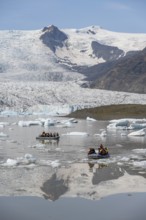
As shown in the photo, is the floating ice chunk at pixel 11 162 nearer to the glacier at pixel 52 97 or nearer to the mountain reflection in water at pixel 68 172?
the mountain reflection in water at pixel 68 172

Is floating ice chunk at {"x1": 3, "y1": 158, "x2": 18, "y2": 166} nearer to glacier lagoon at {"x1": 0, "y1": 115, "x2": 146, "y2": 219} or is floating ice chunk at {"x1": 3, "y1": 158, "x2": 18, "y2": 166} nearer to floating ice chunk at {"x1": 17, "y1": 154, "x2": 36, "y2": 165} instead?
glacier lagoon at {"x1": 0, "y1": 115, "x2": 146, "y2": 219}

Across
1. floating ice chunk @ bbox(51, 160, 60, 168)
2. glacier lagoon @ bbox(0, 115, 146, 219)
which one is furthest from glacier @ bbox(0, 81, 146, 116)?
floating ice chunk @ bbox(51, 160, 60, 168)

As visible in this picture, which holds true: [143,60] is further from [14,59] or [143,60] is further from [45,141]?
[45,141]

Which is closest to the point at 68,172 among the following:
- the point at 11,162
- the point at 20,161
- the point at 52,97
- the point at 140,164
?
the point at 11,162

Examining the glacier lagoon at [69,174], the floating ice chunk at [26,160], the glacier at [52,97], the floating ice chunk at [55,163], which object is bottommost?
the glacier lagoon at [69,174]

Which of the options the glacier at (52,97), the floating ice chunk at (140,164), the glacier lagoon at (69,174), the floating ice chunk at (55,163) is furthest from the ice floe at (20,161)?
the glacier at (52,97)

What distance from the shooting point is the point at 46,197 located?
14133 mm

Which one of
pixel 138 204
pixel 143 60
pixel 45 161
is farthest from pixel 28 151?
pixel 143 60

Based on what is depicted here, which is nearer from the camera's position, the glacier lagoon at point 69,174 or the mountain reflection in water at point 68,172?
the glacier lagoon at point 69,174

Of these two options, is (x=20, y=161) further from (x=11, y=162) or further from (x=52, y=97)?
(x=52, y=97)

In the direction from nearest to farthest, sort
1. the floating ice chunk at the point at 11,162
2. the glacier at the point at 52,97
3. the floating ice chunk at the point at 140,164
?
the floating ice chunk at the point at 11,162, the floating ice chunk at the point at 140,164, the glacier at the point at 52,97

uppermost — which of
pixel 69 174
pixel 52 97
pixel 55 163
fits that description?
pixel 52 97

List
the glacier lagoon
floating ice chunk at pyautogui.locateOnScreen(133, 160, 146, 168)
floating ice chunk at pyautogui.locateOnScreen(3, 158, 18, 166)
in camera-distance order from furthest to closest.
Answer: floating ice chunk at pyautogui.locateOnScreen(133, 160, 146, 168), floating ice chunk at pyautogui.locateOnScreen(3, 158, 18, 166), the glacier lagoon

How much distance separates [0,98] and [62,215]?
306ft
